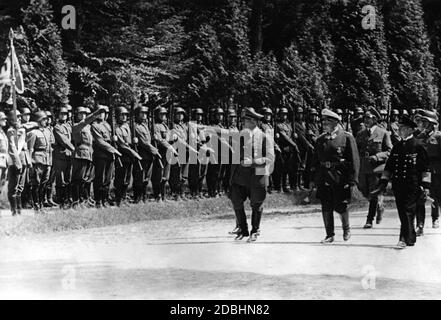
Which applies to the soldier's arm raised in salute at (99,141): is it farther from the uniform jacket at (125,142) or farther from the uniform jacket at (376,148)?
the uniform jacket at (376,148)

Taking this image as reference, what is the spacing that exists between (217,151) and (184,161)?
2.74 ft

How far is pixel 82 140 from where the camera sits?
14.5 meters

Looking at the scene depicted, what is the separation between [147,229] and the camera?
12.9 metres

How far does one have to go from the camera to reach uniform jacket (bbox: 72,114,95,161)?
570 inches

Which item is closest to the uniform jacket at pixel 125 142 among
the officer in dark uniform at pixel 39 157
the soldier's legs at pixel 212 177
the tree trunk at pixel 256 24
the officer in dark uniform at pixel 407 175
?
the officer in dark uniform at pixel 39 157

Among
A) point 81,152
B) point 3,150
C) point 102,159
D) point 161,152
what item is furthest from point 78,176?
point 161,152

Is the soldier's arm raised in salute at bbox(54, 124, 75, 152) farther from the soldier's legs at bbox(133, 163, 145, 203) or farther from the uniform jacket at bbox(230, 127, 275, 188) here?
the uniform jacket at bbox(230, 127, 275, 188)

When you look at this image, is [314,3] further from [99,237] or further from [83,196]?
[99,237]

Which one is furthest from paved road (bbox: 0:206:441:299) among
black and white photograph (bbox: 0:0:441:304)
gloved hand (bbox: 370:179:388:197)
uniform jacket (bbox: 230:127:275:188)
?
uniform jacket (bbox: 230:127:275:188)

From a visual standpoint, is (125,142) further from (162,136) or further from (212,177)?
(212,177)

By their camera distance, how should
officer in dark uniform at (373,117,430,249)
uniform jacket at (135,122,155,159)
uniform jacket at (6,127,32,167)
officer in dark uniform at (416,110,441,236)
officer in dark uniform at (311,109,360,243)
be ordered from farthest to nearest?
uniform jacket at (135,122,155,159) < uniform jacket at (6,127,32,167) < officer in dark uniform at (416,110,441,236) < officer in dark uniform at (311,109,360,243) < officer in dark uniform at (373,117,430,249)

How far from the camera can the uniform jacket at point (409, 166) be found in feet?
36.5

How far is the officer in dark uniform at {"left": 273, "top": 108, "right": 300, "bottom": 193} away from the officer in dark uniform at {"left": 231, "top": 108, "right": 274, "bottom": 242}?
6126mm
